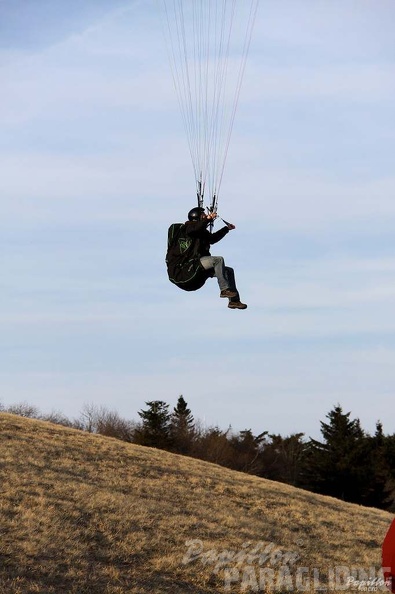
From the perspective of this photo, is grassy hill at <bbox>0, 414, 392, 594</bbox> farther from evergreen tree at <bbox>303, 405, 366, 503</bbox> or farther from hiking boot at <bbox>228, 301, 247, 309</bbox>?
evergreen tree at <bbox>303, 405, 366, 503</bbox>

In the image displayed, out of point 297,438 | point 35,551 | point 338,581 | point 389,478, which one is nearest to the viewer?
point 35,551

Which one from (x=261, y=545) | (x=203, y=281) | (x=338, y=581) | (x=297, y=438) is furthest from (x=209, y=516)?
(x=297, y=438)

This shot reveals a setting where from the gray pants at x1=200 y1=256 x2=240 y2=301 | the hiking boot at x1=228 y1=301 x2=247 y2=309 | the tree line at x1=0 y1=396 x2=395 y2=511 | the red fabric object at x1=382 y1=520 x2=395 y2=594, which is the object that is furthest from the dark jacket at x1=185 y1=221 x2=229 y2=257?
the tree line at x1=0 y1=396 x2=395 y2=511

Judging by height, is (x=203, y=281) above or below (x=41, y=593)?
above

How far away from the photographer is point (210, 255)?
47.5 feet

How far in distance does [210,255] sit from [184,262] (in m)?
0.47

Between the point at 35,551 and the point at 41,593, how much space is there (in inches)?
86.3

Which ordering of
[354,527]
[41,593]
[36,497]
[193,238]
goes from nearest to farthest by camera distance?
[193,238], [41,593], [36,497], [354,527]

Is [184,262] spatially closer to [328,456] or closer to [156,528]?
[156,528]

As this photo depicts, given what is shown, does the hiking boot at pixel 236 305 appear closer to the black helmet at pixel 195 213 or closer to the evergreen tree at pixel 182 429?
the black helmet at pixel 195 213

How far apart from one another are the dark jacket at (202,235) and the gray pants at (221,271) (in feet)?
0.66

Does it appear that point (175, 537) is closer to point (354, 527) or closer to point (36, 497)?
point (36, 497)

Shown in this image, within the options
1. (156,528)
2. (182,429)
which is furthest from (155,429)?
(156,528)

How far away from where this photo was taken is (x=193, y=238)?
14.4 metres
